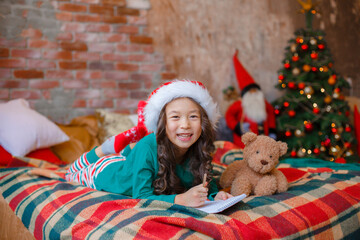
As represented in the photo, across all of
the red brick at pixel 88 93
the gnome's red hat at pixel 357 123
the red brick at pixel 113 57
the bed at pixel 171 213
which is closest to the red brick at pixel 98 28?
the red brick at pixel 113 57

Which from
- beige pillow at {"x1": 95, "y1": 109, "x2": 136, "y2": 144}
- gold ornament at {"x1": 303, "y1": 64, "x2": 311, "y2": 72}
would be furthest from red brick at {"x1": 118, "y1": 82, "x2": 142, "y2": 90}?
gold ornament at {"x1": 303, "y1": 64, "x2": 311, "y2": 72}

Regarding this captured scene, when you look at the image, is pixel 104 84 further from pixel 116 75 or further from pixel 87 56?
pixel 87 56

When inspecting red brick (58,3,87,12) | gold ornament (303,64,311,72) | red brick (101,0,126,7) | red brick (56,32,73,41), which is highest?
red brick (101,0,126,7)

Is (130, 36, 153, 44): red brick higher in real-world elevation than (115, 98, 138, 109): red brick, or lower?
higher

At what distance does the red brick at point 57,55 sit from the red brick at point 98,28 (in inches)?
11.4

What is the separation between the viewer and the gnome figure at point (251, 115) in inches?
122

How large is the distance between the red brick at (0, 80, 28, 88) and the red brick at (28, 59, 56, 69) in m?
0.15

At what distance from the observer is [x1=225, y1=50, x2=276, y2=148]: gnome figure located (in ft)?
10.2

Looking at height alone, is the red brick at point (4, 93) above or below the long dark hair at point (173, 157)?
above

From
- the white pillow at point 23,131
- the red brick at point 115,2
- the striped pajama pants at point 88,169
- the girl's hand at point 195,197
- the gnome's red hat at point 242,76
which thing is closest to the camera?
the girl's hand at point 195,197

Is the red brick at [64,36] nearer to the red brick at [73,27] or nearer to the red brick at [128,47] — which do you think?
the red brick at [73,27]

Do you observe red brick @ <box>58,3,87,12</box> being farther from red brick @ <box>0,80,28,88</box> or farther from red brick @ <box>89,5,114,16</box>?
red brick @ <box>0,80,28,88</box>

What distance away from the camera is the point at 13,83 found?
2748 mm

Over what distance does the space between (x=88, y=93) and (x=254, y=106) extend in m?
1.55
